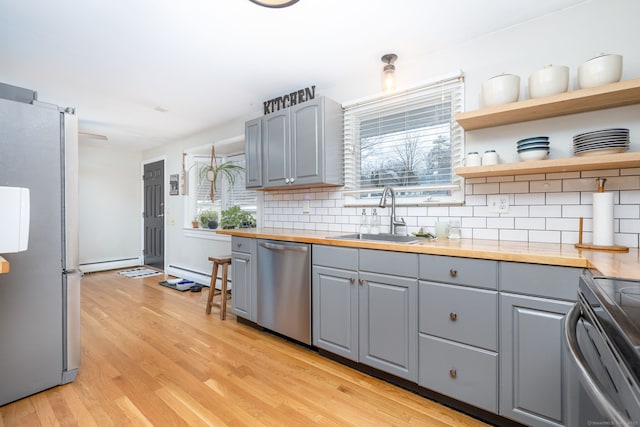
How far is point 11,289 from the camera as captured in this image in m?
1.73

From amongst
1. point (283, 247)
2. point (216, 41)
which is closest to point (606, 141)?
point (283, 247)

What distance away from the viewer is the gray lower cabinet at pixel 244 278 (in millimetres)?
2758

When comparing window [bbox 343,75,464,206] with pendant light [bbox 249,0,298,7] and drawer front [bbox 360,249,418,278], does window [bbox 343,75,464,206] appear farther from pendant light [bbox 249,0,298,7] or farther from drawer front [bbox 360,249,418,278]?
pendant light [bbox 249,0,298,7]

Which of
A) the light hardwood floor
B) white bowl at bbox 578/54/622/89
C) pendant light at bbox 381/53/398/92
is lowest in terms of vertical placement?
the light hardwood floor

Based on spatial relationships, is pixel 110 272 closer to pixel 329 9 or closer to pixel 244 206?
pixel 244 206

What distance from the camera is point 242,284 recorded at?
2.89 meters

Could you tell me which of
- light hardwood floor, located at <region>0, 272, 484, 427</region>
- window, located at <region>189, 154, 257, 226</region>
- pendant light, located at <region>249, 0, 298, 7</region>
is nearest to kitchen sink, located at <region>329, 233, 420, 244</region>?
light hardwood floor, located at <region>0, 272, 484, 427</region>

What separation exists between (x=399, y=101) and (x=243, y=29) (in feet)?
4.40

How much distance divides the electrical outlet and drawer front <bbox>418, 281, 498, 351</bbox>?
2.47 ft

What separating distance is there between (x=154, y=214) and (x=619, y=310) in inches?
253

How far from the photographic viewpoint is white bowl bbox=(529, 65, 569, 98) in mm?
1681

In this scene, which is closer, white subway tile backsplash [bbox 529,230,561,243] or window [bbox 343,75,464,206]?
white subway tile backsplash [bbox 529,230,561,243]

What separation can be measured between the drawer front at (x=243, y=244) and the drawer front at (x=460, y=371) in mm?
1652

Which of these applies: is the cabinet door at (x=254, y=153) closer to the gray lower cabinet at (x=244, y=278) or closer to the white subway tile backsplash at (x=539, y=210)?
the gray lower cabinet at (x=244, y=278)
